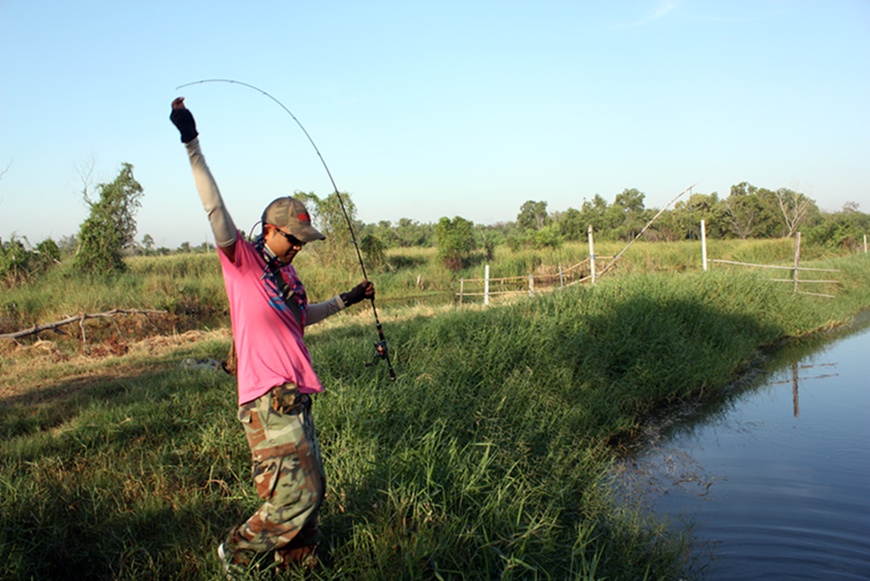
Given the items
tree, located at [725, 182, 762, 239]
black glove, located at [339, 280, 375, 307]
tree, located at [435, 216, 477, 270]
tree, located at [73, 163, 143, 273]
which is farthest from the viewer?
tree, located at [725, 182, 762, 239]

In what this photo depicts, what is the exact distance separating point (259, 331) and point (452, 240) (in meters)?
26.3

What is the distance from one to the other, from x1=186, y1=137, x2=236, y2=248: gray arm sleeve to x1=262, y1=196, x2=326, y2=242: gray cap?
334 millimetres

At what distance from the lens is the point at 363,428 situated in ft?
14.8

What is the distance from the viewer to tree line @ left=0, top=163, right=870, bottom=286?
54.6 ft

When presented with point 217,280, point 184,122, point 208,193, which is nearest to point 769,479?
point 208,193

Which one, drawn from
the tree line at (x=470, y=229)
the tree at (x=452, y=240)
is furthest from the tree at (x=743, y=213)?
the tree at (x=452, y=240)

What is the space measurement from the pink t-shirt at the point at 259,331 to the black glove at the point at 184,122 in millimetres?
438

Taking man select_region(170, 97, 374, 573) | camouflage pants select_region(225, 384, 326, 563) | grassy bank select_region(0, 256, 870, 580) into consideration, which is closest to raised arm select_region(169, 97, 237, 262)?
man select_region(170, 97, 374, 573)

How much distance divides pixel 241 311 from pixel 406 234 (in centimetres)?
4862

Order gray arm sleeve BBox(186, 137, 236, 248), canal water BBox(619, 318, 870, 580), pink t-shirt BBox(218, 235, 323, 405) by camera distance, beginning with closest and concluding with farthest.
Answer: gray arm sleeve BBox(186, 137, 236, 248)
pink t-shirt BBox(218, 235, 323, 405)
canal water BBox(619, 318, 870, 580)

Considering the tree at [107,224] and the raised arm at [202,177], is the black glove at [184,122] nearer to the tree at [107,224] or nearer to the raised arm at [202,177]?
the raised arm at [202,177]

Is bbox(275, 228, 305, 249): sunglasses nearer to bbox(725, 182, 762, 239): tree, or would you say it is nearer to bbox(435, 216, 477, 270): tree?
bbox(435, 216, 477, 270): tree

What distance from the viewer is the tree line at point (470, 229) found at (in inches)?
656

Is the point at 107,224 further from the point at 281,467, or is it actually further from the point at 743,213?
the point at 743,213
